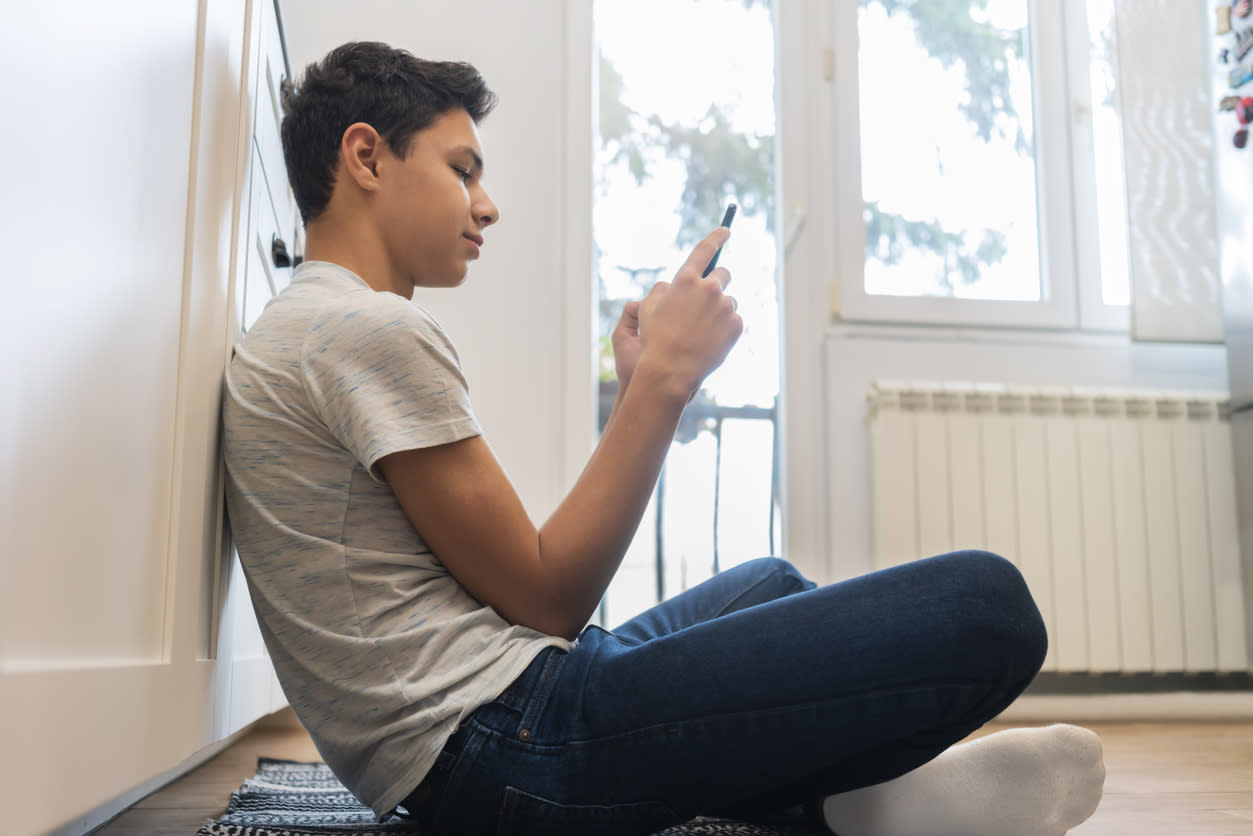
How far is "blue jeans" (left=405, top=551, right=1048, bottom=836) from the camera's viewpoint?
2.38 feet

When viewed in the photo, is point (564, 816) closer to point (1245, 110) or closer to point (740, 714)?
point (740, 714)

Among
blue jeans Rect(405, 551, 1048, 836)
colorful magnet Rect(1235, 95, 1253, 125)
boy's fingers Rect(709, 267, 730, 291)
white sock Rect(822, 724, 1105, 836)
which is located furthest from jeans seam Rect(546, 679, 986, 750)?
colorful magnet Rect(1235, 95, 1253, 125)

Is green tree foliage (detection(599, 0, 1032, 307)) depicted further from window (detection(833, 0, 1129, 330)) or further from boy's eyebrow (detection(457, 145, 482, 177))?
boy's eyebrow (detection(457, 145, 482, 177))

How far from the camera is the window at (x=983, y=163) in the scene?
7.90 feet

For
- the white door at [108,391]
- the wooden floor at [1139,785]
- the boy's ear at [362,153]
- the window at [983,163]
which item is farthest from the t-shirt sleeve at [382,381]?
the window at [983,163]

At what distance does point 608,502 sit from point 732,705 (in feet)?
0.55

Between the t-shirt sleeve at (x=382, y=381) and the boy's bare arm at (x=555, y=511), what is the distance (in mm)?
20

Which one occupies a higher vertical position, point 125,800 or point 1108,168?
point 1108,168

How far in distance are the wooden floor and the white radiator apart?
209 mm

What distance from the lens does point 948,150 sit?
8.10ft

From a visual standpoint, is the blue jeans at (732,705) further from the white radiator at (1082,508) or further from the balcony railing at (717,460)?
the balcony railing at (717,460)

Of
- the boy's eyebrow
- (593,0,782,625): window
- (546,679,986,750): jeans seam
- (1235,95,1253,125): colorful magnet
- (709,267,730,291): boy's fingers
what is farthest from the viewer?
(593,0,782,625): window

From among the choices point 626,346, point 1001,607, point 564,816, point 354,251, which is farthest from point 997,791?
point 354,251

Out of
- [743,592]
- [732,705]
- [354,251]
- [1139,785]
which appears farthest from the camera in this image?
[1139,785]
